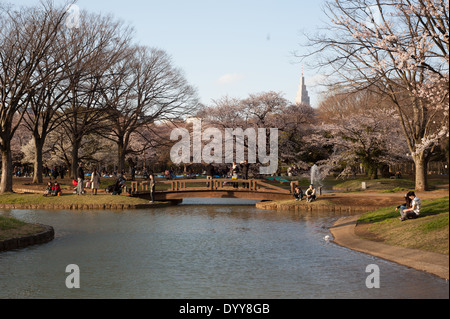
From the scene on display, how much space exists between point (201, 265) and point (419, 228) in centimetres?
Answer: 784

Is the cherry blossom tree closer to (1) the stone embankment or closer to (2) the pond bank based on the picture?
(2) the pond bank

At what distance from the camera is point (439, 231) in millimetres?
15852

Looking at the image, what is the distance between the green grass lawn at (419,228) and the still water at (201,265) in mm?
1724

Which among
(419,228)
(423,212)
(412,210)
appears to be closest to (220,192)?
(423,212)

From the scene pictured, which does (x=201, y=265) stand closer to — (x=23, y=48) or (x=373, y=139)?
(x=23, y=48)

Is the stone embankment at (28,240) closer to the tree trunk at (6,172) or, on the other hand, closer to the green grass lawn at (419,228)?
the green grass lawn at (419,228)

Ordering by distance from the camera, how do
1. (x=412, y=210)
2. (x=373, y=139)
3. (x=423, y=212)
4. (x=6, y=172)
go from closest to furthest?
(x=412, y=210) → (x=423, y=212) → (x=6, y=172) → (x=373, y=139)

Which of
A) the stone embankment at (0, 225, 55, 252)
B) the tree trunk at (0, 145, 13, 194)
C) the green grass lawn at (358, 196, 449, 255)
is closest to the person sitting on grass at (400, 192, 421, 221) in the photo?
the green grass lawn at (358, 196, 449, 255)

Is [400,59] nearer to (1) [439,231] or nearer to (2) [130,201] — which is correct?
(1) [439,231]

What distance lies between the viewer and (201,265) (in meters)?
14.4

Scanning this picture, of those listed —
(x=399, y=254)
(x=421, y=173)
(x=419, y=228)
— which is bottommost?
(x=399, y=254)
